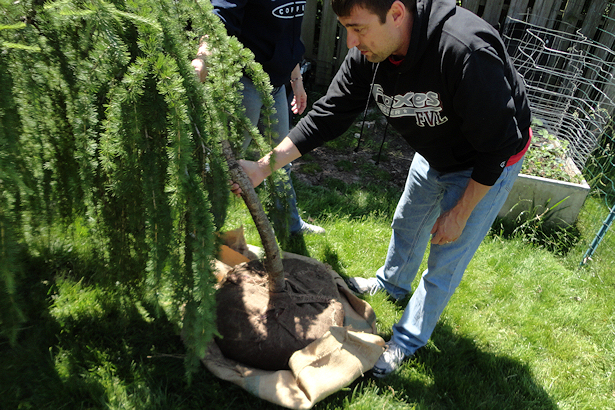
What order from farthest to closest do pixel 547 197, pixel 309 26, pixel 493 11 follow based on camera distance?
pixel 309 26
pixel 493 11
pixel 547 197

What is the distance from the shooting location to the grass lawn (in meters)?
2.31

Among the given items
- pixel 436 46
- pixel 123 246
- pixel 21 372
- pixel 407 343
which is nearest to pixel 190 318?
pixel 123 246

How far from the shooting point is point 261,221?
2338 mm

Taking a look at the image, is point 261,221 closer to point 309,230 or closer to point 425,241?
point 425,241

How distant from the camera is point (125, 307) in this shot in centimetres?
239

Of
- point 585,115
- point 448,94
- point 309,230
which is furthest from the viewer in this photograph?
point 585,115

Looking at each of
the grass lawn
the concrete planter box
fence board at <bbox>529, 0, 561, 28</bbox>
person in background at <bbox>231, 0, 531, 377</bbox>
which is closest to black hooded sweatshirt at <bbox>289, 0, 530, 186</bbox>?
person in background at <bbox>231, 0, 531, 377</bbox>

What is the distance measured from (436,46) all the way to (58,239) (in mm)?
2748

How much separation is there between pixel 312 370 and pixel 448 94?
1511 millimetres

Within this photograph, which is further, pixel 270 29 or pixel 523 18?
pixel 523 18

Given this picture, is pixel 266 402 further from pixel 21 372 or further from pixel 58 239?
pixel 58 239

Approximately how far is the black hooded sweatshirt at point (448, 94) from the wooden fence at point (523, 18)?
4.21m

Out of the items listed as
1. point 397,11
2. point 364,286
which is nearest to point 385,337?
point 364,286

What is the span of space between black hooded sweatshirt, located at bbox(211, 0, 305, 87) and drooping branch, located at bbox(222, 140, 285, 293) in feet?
2.96
